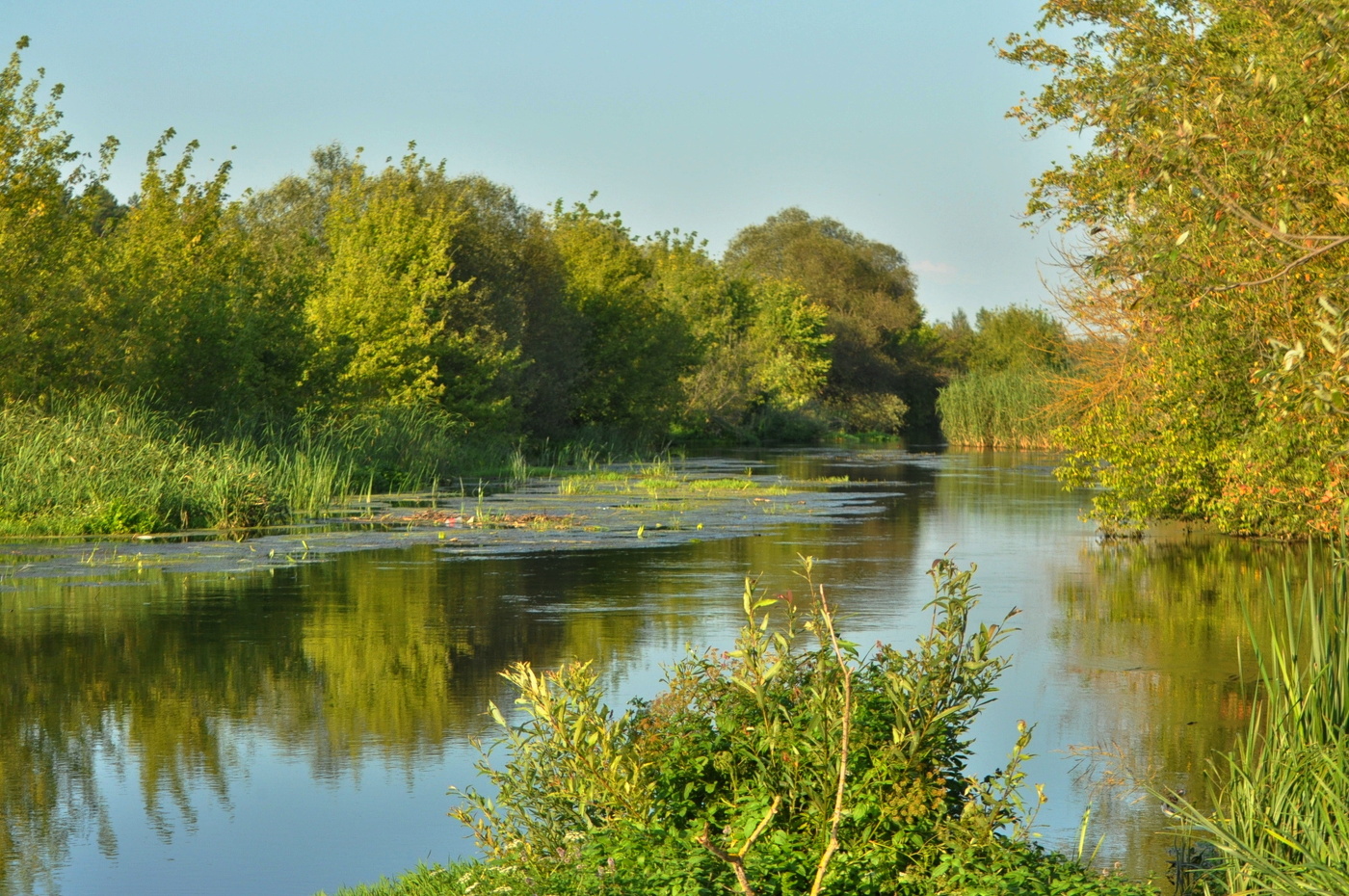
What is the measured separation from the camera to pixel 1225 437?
18547 mm

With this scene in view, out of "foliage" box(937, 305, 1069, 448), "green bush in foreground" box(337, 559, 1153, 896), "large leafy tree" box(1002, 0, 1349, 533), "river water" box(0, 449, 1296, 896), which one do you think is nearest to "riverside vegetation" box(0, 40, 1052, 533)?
"river water" box(0, 449, 1296, 896)

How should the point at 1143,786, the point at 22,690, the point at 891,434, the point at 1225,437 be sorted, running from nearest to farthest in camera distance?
the point at 1143,786, the point at 22,690, the point at 1225,437, the point at 891,434

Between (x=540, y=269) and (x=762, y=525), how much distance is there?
2656 centimetres

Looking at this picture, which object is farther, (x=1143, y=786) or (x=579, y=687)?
(x=1143, y=786)

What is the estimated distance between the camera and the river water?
7547 millimetres

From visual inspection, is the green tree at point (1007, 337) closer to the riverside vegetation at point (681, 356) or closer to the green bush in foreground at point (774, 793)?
the riverside vegetation at point (681, 356)

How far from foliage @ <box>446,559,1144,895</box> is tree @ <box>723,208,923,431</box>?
252 feet

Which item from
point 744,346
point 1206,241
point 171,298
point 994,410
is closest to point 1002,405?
point 994,410

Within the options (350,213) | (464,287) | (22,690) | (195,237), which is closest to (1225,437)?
(22,690)

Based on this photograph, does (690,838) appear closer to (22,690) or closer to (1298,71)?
(1298,71)

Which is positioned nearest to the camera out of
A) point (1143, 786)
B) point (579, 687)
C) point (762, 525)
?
point (579, 687)

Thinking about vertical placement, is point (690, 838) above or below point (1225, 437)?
below

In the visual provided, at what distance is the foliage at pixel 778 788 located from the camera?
5547mm

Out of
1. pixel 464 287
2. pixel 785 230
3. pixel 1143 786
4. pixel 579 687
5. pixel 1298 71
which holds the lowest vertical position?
pixel 1143 786
